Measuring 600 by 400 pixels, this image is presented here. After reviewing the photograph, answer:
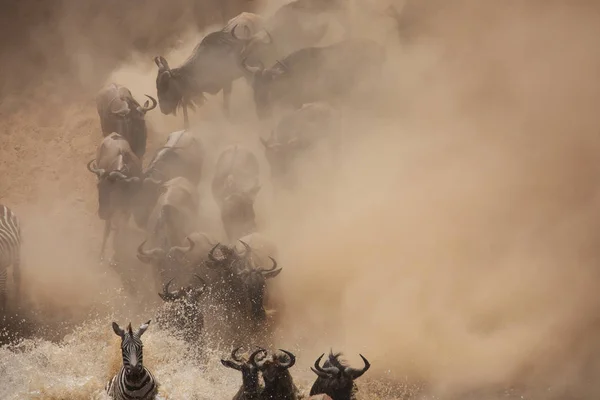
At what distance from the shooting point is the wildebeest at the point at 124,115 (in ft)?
46.5

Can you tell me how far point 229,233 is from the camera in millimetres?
12492

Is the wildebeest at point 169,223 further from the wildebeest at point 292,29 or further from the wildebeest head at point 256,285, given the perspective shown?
the wildebeest at point 292,29

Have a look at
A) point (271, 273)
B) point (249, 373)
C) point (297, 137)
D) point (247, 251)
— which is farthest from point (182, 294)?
point (297, 137)

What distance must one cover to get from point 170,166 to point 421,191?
4.79 m

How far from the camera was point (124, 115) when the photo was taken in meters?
14.1

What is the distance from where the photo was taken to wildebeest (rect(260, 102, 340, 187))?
44.3 ft

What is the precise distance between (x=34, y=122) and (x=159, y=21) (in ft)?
13.6

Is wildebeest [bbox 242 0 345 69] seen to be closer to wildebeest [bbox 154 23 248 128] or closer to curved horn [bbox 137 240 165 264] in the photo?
wildebeest [bbox 154 23 248 128]

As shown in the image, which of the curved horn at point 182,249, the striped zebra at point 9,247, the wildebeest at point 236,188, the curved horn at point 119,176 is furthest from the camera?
the curved horn at point 119,176

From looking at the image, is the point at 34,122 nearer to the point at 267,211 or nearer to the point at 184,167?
the point at 184,167

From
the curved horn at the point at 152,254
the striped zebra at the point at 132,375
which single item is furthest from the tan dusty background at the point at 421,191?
the striped zebra at the point at 132,375

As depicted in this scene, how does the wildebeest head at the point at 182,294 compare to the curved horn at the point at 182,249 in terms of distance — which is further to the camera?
the curved horn at the point at 182,249

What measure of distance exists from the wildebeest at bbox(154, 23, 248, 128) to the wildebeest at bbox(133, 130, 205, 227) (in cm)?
168

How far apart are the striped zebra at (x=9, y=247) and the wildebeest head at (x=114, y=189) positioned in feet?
4.96
